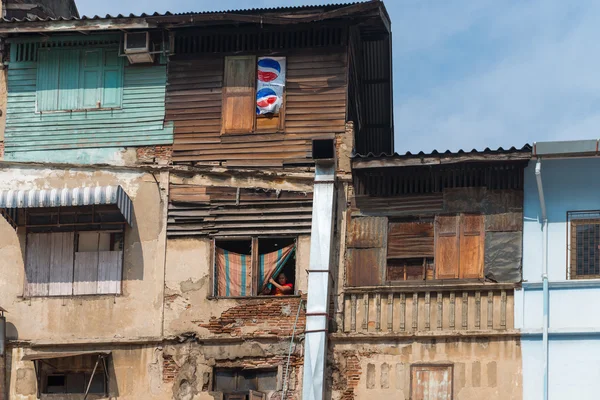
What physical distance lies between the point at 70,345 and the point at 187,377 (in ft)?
7.18

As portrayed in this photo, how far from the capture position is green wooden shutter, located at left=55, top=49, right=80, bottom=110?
2436 cm

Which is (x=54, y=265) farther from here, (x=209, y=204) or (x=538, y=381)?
(x=538, y=381)

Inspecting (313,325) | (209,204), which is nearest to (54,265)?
(209,204)

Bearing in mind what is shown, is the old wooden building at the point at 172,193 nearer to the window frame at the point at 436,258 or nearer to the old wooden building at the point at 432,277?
the old wooden building at the point at 432,277

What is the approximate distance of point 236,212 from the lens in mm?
23125

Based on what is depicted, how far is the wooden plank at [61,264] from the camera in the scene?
23.2 m

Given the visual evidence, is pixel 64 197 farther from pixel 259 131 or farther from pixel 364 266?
pixel 364 266

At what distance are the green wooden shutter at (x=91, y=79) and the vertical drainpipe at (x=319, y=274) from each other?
174 inches

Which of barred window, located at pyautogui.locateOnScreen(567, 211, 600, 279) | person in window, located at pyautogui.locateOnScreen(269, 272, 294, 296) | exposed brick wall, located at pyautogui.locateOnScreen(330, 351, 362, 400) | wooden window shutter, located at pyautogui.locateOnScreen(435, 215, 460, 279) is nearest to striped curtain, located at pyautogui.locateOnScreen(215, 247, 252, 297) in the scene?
person in window, located at pyautogui.locateOnScreen(269, 272, 294, 296)

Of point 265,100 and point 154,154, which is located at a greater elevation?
point 265,100

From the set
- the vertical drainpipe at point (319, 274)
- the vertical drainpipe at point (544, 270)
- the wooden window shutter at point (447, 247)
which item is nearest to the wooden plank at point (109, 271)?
the vertical drainpipe at point (319, 274)

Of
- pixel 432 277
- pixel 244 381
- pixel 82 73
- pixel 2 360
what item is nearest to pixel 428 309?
pixel 432 277

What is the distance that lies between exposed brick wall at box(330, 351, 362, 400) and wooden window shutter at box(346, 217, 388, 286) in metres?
1.31

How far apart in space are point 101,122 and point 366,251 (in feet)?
18.3
